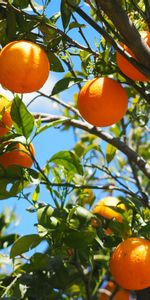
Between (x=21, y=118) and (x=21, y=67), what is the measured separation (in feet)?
0.43

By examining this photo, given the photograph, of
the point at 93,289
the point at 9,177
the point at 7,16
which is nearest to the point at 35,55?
the point at 7,16

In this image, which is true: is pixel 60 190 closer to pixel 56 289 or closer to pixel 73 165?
pixel 73 165

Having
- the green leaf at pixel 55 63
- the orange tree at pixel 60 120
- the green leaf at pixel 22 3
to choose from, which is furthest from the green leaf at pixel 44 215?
the green leaf at pixel 22 3

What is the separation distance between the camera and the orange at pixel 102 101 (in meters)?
1.14

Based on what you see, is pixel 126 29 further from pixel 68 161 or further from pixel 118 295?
pixel 118 295

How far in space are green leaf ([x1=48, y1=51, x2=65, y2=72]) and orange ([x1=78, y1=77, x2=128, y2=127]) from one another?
86mm

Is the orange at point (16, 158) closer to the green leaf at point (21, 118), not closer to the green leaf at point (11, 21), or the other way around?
the green leaf at point (21, 118)

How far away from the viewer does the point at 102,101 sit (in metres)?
1.14

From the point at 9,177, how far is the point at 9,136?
107 mm

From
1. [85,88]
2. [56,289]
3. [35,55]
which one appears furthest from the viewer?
[56,289]

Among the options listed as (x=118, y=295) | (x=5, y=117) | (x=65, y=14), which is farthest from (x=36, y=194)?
(x=118, y=295)

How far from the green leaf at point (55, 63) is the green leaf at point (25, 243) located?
39 centimetres

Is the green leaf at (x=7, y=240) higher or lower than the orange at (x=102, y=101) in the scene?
lower

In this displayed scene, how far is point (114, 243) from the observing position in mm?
1320
